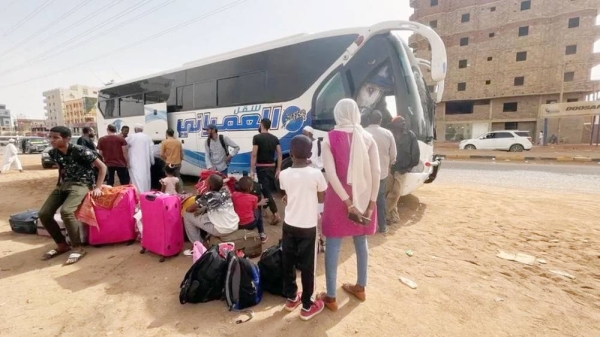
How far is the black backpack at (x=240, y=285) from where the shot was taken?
2674mm

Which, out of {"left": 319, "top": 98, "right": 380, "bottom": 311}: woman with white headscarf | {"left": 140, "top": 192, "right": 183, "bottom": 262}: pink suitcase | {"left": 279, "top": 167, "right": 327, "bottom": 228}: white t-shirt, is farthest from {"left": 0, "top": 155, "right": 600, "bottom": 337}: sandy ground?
{"left": 279, "top": 167, "right": 327, "bottom": 228}: white t-shirt

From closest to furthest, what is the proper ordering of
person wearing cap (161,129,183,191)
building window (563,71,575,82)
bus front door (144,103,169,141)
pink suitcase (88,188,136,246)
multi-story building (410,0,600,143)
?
1. pink suitcase (88,188,136,246)
2. person wearing cap (161,129,183,191)
3. bus front door (144,103,169,141)
4. multi-story building (410,0,600,143)
5. building window (563,71,575,82)

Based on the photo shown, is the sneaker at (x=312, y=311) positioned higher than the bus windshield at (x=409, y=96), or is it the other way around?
the bus windshield at (x=409, y=96)

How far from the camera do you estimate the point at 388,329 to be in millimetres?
2414

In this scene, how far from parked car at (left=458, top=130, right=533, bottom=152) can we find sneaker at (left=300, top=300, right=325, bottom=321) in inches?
881

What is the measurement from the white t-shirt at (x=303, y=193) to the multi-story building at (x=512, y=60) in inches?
1415

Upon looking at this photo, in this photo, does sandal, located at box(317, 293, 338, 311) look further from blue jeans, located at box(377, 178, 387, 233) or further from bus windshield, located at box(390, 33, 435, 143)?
bus windshield, located at box(390, 33, 435, 143)

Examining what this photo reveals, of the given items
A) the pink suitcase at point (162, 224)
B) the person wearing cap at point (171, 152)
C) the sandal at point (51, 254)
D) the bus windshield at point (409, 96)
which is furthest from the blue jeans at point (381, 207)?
the sandal at point (51, 254)

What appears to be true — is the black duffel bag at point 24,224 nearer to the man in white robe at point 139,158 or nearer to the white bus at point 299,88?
the man in white robe at point 139,158

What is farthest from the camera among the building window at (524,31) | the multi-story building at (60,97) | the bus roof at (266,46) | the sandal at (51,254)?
the multi-story building at (60,97)

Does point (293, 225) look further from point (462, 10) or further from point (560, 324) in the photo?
point (462, 10)

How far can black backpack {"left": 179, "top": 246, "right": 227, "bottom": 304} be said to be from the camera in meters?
2.71

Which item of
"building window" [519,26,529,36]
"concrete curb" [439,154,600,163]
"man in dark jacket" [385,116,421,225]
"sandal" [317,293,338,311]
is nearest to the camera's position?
"sandal" [317,293,338,311]

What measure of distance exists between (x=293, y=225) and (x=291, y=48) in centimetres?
487
